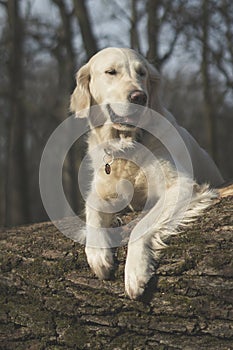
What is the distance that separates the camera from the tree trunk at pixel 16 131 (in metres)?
11.4

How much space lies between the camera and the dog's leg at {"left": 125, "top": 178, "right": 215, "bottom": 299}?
334 centimetres

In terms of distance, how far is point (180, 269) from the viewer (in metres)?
3.33

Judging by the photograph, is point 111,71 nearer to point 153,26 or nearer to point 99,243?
point 99,243

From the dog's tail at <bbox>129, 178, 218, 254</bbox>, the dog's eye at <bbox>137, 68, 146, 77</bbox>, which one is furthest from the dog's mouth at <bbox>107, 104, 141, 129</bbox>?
the dog's tail at <bbox>129, 178, 218, 254</bbox>

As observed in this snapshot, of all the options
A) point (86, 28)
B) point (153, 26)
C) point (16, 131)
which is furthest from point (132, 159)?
point (16, 131)

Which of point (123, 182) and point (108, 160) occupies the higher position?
point (108, 160)

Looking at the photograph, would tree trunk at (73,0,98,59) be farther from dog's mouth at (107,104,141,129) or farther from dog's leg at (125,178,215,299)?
dog's leg at (125,178,215,299)

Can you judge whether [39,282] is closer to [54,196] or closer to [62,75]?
[54,196]

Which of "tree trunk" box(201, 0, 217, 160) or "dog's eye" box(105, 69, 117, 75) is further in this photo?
"tree trunk" box(201, 0, 217, 160)

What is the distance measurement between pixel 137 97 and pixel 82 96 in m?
0.82

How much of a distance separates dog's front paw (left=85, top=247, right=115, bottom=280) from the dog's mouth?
3.26ft

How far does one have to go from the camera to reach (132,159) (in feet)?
13.6

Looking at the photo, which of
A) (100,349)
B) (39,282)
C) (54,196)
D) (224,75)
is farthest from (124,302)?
(224,75)

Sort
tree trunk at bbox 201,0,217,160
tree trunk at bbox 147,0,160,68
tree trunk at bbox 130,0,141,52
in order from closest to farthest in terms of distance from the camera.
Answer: tree trunk at bbox 147,0,160,68, tree trunk at bbox 130,0,141,52, tree trunk at bbox 201,0,217,160
